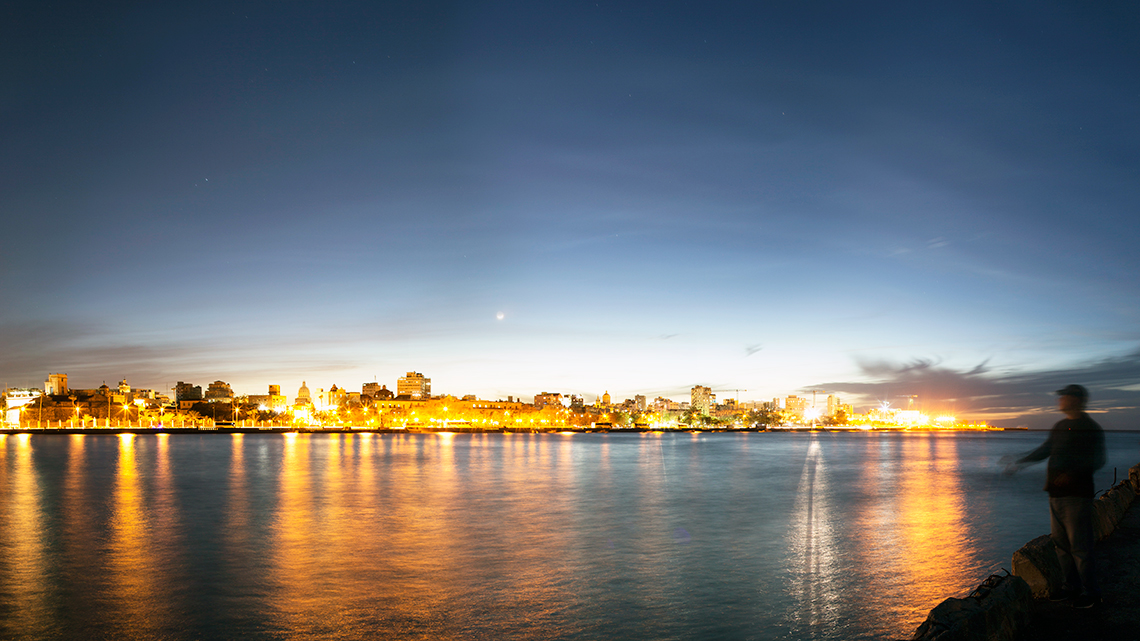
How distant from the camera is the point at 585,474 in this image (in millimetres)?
45719

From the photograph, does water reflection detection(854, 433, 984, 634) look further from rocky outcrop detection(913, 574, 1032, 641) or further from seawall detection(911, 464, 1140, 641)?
rocky outcrop detection(913, 574, 1032, 641)

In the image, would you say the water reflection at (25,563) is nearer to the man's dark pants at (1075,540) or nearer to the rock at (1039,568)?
the rock at (1039,568)

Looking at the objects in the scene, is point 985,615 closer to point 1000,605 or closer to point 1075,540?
point 1000,605

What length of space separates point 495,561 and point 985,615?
11.5m

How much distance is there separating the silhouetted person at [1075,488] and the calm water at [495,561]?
3.60m

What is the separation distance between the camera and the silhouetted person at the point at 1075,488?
6355 millimetres

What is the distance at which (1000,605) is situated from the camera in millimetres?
5520

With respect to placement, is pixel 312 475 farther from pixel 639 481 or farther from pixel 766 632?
pixel 766 632

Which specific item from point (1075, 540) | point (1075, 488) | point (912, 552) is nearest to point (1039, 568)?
point (1075, 540)

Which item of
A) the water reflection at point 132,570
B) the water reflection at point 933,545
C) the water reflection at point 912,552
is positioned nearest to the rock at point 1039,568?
→ the water reflection at point 912,552

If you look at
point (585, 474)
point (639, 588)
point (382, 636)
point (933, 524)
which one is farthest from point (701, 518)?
point (585, 474)

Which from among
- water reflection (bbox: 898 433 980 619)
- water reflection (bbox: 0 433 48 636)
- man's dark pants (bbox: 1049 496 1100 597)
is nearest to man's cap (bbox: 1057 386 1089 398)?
man's dark pants (bbox: 1049 496 1100 597)

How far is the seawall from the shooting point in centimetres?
509

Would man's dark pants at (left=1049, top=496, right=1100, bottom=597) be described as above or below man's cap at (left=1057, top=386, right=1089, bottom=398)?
below
